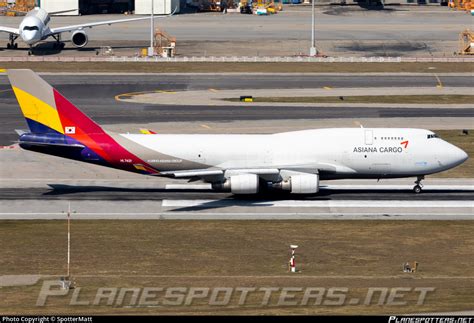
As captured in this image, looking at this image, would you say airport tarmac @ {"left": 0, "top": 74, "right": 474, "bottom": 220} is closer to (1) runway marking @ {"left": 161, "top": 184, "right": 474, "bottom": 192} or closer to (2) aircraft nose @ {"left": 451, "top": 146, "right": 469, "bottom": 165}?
(1) runway marking @ {"left": 161, "top": 184, "right": 474, "bottom": 192}

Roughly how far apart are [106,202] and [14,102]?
44.7 meters

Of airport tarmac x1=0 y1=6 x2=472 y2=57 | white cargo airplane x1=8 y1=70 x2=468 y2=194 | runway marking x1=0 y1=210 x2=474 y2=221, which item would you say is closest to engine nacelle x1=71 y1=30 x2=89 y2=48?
airport tarmac x1=0 y1=6 x2=472 y2=57

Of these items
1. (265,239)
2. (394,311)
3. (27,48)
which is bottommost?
(27,48)

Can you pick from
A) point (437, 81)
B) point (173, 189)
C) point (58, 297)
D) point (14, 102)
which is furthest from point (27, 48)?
point (58, 297)

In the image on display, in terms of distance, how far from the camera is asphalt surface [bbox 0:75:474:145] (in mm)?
96250

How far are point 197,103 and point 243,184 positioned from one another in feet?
144

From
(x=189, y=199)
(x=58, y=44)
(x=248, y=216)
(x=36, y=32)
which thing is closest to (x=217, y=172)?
(x=189, y=199)

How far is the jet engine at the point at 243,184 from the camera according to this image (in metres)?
62.6

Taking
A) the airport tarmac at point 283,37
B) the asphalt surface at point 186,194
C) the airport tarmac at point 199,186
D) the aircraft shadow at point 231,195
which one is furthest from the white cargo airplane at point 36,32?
the asphalt surface at point 186,194

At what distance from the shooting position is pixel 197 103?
347 ft

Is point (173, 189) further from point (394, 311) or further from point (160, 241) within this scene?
point (394, 311)

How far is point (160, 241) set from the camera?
2084 inches

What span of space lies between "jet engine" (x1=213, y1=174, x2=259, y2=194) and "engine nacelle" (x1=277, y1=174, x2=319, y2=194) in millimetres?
1987

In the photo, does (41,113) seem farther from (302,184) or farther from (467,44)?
(467,44)
